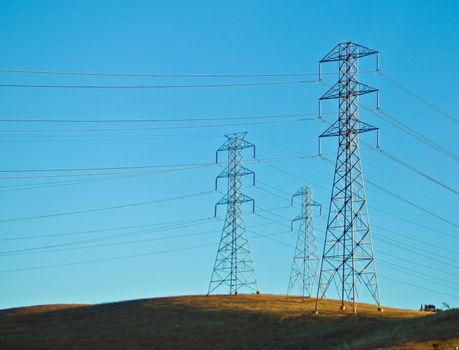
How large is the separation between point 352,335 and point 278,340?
498 cm

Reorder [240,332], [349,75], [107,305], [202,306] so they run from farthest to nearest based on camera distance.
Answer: [107,305] → [202,306] → [349,75] → [240,332]

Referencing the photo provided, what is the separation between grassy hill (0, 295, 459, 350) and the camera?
145 feet

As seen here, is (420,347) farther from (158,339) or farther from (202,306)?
(202,306)

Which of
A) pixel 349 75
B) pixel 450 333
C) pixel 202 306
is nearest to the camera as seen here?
pixel 450 333

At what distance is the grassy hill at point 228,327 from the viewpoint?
44.3 m

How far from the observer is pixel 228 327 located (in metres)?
55.5

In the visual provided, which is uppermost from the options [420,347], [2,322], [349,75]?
[349,75]

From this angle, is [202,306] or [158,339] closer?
[158,339]

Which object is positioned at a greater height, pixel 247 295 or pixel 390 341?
pixel 247 295

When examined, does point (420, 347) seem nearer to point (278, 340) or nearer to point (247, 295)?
point (278, 340)

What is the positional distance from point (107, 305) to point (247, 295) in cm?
1451

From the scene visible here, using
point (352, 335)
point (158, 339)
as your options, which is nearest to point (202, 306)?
point (158, 339)

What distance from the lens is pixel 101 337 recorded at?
56500 mm

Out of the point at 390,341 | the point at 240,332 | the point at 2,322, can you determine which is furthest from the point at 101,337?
the point at 390,341
